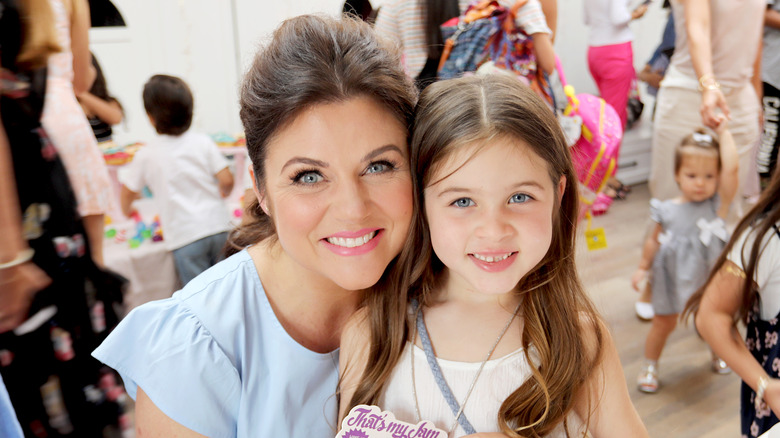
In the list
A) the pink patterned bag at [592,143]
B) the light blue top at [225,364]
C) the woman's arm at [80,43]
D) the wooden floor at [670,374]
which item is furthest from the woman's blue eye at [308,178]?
the pink patterned bag at [592,143]

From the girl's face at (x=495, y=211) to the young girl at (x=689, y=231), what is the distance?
6.30 feet

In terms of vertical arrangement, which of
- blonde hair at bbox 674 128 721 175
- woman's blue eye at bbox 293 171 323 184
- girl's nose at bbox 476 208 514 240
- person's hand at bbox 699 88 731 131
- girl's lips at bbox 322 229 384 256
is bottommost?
blonde hair at bbox 674 128 721 175

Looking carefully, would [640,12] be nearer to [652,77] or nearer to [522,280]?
[652,77]

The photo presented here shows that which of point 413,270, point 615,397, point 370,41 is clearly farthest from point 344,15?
point 615,397

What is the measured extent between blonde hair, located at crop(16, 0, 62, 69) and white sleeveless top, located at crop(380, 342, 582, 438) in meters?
1.00

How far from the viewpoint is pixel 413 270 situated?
4.33 ft

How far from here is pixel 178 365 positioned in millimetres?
1228

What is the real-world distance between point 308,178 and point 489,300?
1.43 ft

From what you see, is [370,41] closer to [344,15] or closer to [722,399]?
[344,15]

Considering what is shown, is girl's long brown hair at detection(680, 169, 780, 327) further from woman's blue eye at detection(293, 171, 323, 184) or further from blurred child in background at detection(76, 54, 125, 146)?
blurred child in background at detection(76, 54, 125, 146)

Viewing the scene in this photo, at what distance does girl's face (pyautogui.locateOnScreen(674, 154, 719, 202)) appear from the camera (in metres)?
2.77

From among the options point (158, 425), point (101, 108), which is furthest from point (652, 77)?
point (158, 425)

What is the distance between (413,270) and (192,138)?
6.24 feet

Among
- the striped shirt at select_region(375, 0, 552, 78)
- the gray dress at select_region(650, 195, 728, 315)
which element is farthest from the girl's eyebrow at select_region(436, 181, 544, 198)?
the gray dress at select_region(650, 195, 728, 315)
